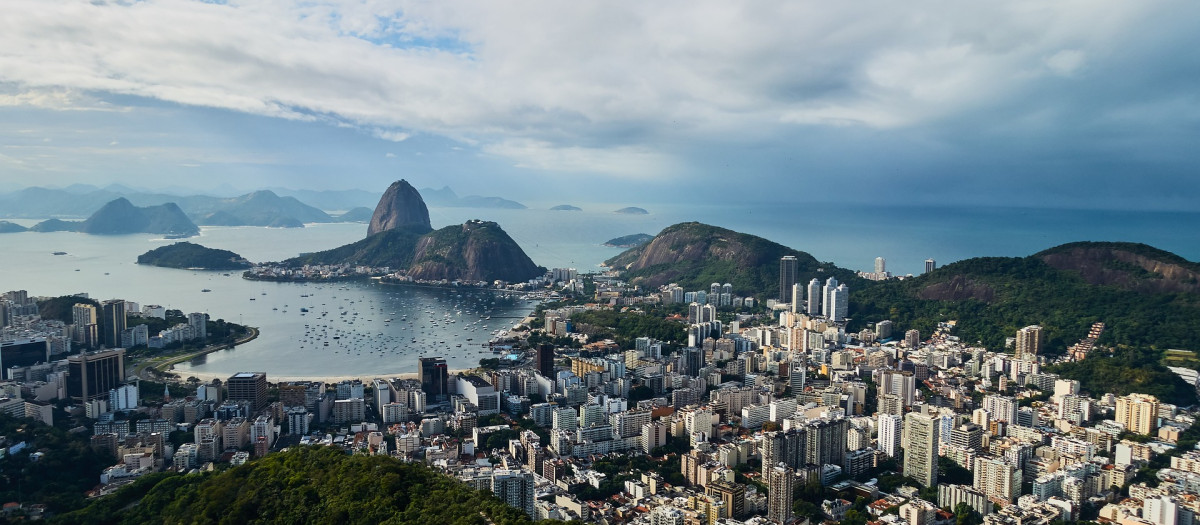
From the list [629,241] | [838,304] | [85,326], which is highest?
[629,241]

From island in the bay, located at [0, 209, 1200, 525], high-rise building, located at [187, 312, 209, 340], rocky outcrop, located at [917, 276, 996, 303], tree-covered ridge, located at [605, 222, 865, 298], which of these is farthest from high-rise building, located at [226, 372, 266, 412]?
rocky outcrop, located at [917, 276, 996, 303]

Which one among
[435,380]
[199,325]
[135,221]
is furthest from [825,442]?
[135,221]

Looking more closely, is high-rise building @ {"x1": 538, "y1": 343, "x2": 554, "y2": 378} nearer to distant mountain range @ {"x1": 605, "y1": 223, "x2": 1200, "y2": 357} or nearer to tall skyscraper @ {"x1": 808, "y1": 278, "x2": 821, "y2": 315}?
distant mountain range @ {"x1": 605, "y1": 223, "x2": 1200, "y2": 357}

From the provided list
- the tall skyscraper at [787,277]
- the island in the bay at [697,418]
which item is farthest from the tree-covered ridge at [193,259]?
the tall skyscraper at [787,277]

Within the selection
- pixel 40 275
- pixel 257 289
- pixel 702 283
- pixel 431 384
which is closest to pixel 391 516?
pixel 431 384

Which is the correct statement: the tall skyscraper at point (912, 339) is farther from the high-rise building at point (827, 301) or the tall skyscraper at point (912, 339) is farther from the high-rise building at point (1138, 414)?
the high-rise building at point (1138, 414)

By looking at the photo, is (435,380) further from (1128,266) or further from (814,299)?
(1128,266)
